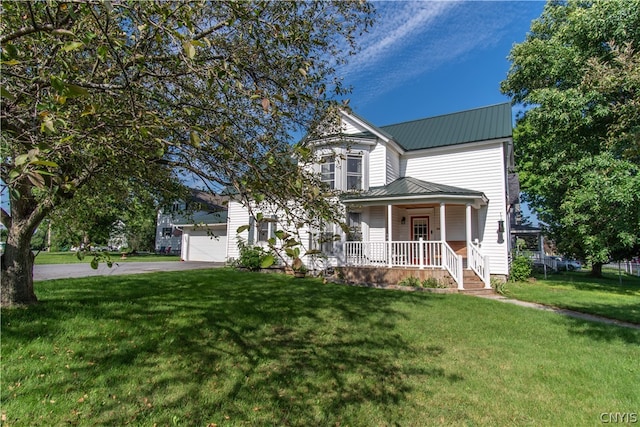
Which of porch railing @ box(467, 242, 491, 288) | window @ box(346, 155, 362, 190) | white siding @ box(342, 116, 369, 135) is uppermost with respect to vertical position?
white siding @ box(342, 116, 369, 135)

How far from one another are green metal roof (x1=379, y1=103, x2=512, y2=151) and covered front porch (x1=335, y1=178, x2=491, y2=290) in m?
2.05

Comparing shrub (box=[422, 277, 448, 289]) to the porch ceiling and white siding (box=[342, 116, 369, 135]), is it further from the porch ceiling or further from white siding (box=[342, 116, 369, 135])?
white siding (box=[342, 116, 369, 135])

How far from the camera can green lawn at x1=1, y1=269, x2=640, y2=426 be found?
3.50 meters

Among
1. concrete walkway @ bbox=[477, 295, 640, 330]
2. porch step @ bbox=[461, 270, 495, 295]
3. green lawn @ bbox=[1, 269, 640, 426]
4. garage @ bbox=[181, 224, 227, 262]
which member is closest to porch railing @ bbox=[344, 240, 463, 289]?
porch step @ bbox=[461, 270, 495, 295]

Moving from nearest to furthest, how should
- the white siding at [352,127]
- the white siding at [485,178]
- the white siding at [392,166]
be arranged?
the white siding at [485,178], the white siding at [392,166], the white siding at [352,127]

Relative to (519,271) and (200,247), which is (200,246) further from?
(519,271)

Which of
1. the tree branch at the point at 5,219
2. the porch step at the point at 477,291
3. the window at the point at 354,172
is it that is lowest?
the porch step at the point at 477,291

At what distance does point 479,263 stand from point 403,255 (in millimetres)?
2666

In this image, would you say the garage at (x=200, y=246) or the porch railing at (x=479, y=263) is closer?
the porch railing at (x=479, y=263)

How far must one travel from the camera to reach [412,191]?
13102 millimetres

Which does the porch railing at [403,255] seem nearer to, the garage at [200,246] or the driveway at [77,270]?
the driveway at [77,270]

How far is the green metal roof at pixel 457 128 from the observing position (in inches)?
563

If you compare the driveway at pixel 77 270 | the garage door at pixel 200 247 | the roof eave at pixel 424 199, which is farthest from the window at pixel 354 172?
the garage door at pixel 200 247

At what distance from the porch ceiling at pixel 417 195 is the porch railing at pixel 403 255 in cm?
160
